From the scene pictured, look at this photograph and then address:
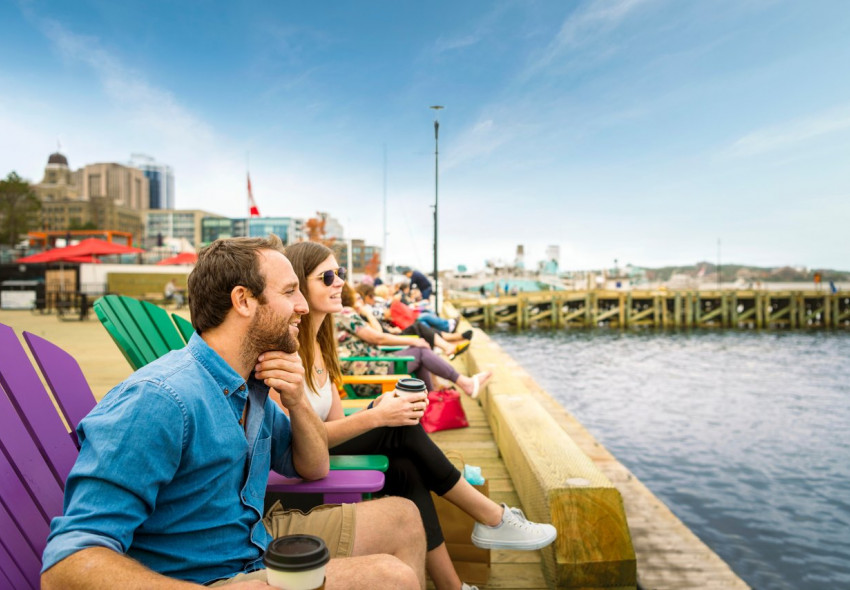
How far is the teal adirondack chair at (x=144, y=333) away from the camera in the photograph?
215 cm

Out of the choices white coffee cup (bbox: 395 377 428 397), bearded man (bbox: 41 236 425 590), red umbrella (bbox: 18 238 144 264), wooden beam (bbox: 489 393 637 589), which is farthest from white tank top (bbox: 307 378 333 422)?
red umbrella (bbox: 18 238 144 264)

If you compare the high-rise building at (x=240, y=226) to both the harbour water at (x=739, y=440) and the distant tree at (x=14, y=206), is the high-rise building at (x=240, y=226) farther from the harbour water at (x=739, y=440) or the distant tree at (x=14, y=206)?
the harbour water at (x=739, y=440)

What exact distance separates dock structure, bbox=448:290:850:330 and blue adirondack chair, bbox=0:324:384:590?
115 feet

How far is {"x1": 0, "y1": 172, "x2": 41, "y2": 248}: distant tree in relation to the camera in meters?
52.7

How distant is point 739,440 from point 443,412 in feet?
24.2

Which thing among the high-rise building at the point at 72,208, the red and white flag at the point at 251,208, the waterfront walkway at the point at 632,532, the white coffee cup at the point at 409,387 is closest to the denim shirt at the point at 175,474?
the white coffee cup at the point at 409,387

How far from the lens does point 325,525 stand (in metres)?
1.75

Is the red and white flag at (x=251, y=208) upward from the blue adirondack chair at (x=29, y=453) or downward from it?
upward

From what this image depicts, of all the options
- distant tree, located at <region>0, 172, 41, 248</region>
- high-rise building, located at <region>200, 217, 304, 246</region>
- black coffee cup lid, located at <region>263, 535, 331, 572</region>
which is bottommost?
black coffee cup lid, located at <region>263, 535, 331, 572</region>

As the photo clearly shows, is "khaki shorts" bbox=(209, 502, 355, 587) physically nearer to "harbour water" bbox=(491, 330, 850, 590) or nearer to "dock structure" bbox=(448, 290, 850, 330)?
"harbour water" bbox=(491, 330, 850, 590)

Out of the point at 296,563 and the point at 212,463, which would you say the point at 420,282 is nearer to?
the point at 212,463

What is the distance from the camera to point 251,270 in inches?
59.3

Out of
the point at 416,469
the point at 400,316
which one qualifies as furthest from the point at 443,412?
the point at 400,316

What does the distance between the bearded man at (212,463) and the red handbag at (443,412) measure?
325cm
